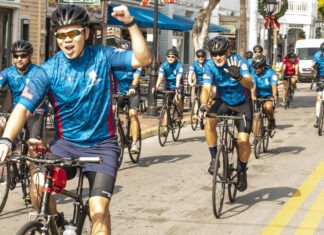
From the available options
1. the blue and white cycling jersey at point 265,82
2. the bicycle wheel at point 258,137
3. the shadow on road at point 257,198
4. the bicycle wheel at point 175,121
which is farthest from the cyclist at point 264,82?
the shadow on road at point 257,198

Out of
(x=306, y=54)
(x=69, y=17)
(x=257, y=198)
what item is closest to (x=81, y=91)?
(x=69, y=17)

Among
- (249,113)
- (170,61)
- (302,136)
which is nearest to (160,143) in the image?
(170,61)

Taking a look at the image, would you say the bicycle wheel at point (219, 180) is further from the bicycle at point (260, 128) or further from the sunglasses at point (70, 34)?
the bicycle at point (260, 128)

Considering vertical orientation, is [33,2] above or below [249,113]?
above

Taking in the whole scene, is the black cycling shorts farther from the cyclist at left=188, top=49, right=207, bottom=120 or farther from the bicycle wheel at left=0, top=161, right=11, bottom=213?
the cyclist at left=188, top=49, right=207, bottom=120

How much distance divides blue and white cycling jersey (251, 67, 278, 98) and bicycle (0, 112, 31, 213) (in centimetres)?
562

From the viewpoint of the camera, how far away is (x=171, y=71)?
1540 centimetres

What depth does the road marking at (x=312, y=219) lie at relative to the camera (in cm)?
743

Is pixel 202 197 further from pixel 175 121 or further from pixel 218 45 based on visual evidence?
pixel 175 121

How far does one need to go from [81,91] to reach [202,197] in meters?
4.46

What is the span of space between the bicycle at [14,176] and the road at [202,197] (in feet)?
0.56

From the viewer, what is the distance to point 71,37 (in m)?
4.96

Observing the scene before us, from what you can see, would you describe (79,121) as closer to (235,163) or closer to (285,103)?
(235,163)

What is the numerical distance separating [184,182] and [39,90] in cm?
557
